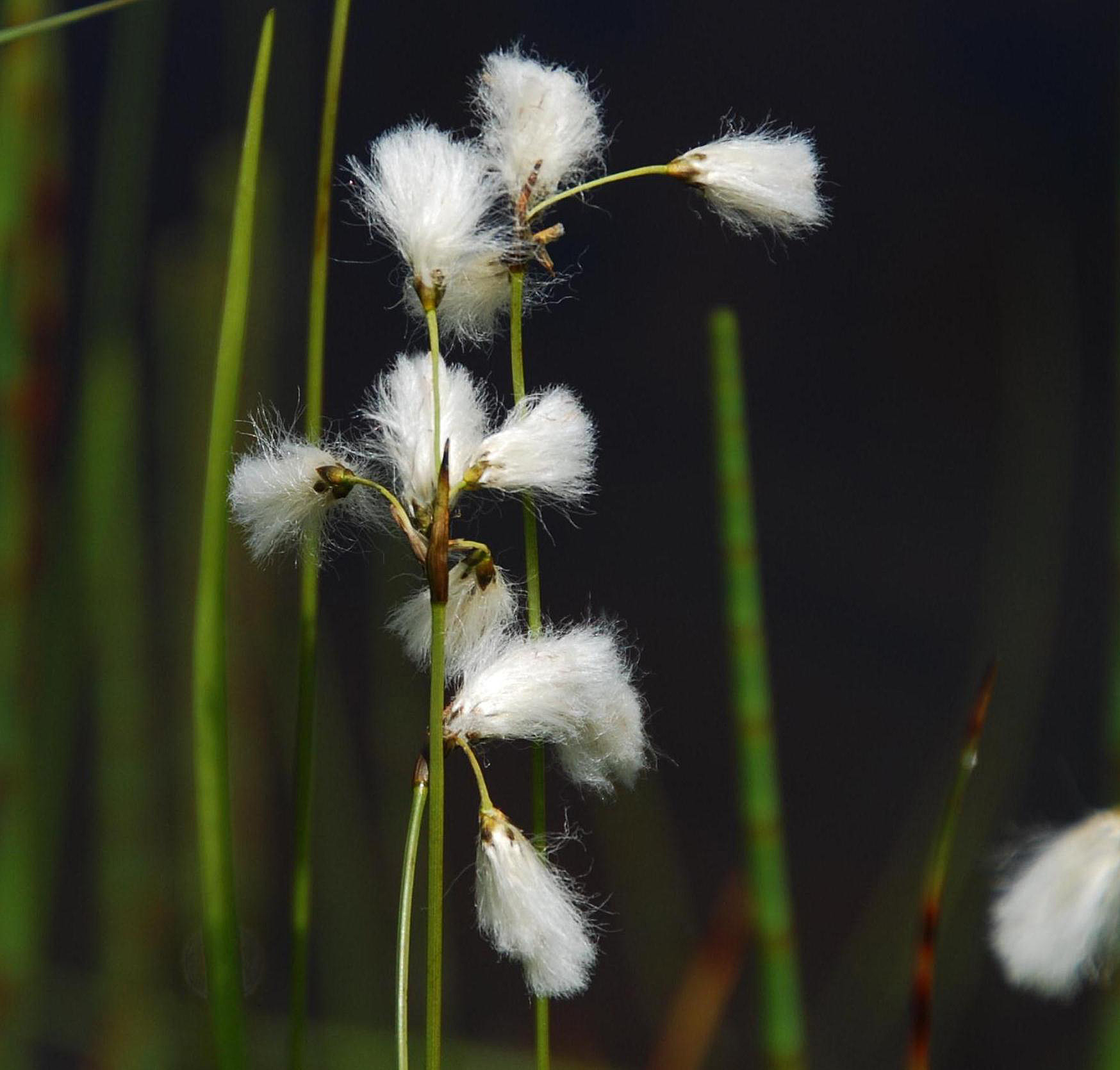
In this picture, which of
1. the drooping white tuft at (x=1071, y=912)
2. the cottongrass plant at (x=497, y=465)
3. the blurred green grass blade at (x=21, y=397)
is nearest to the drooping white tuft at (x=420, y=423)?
the cottongrass plant at (x=497, y=465)

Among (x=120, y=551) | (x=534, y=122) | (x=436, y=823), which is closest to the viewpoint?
(x=436, y=823)

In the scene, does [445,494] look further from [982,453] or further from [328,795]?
[982,453]

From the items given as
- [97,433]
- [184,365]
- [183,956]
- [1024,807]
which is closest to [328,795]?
[183,956]

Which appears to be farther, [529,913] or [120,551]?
[120,551]

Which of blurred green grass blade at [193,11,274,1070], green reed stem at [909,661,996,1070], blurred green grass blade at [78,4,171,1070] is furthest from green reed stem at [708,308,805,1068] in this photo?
blurred green grass blade at [78,4,171,1070]

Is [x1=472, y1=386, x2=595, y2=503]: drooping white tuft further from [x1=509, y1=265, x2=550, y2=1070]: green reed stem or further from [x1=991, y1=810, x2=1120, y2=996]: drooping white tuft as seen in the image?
[x1=991, y1=810, x2=1120, y2=996]: drooping white tuft

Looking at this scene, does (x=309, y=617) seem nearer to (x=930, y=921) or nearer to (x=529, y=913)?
(x=529, y=913)

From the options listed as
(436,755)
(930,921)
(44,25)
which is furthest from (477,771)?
(44,25)
